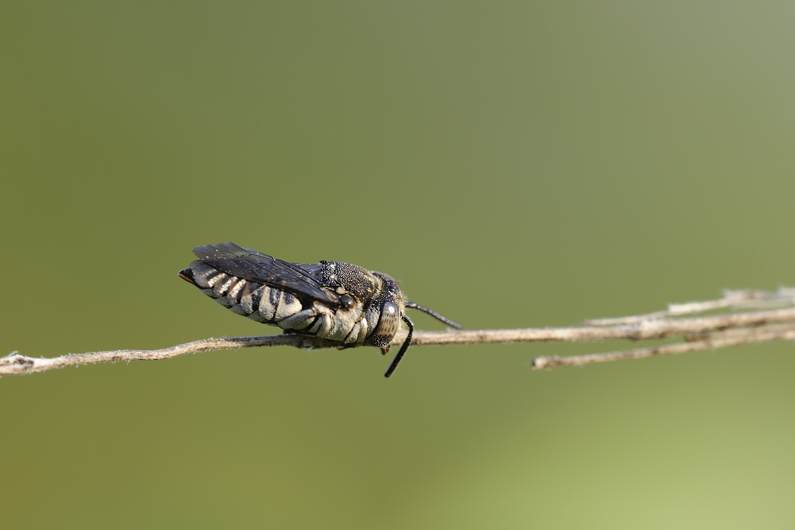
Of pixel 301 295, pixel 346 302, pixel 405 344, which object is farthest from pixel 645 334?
pixel 301 295

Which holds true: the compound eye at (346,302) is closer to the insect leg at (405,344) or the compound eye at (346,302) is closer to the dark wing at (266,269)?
the dark wing at (266,269)

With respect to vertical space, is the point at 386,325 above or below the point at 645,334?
below

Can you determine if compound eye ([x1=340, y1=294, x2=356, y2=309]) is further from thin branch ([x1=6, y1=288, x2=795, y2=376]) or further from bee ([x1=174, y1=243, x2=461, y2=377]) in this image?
thin branch ([x1=6, y1=288, x2=795, y2=376])

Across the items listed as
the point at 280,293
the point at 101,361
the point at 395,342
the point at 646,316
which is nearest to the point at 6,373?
the point at 101,361

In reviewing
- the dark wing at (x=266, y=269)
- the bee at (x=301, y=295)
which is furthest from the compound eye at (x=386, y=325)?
the dark wing at (x=266, y=269)

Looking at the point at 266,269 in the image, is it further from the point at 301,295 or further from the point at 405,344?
the point at 405,344

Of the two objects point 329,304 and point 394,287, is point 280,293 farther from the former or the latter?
point 394,287

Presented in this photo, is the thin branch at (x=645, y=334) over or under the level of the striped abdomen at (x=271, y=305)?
over
